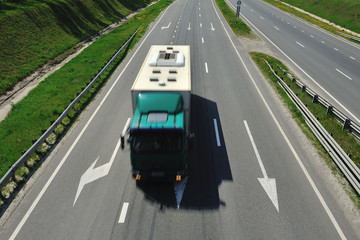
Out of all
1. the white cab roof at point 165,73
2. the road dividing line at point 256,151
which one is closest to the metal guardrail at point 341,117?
the road dividing line at point 256,151

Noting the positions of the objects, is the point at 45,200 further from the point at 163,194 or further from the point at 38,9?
the point at 38,9

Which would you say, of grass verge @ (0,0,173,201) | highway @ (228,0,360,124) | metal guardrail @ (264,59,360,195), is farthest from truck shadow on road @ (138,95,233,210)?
highway @ (228,0,360,124)

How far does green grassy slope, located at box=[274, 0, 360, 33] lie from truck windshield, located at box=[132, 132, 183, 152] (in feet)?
168

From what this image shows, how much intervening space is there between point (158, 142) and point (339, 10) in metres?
64.6

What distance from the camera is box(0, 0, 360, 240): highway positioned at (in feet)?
31.1

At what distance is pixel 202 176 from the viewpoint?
1188 cm

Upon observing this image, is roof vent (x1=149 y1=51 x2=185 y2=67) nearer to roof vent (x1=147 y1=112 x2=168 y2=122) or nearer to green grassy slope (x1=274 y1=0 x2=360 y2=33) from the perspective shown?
roof vent (x1=147 y1=112 x2=168 y2=122)

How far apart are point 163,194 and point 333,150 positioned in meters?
9.57

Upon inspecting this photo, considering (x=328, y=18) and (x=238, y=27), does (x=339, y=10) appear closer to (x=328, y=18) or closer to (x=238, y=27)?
(x=328, y=18)

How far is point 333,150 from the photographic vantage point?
42.5 ft

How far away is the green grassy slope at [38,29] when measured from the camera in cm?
2427

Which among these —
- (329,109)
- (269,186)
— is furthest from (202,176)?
(329,109)

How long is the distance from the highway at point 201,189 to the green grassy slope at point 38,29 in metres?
12.6

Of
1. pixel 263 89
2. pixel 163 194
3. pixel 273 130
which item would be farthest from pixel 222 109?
Answer: pixel 163 194
